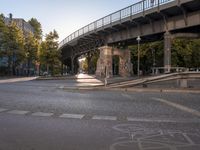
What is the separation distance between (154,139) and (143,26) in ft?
140

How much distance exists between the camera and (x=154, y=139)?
26.4 feet

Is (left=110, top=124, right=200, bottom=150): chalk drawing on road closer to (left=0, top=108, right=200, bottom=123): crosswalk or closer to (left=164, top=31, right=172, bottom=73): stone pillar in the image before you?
(left=0, top=108, right=200, bottom=123): crosswalk

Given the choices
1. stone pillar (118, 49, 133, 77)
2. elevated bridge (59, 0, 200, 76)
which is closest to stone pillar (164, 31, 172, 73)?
elevated bridge (59, 0, 200, 76)

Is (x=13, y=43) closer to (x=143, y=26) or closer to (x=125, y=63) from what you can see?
(x=125, y=63)

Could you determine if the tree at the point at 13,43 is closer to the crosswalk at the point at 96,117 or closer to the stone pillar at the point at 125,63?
the stone pillar at the point at 125,63

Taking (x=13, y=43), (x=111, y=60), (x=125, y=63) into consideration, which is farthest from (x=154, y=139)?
(x=13, y=43)

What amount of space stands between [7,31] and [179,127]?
253ft

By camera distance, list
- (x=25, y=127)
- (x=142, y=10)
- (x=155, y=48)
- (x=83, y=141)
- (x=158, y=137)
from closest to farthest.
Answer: (x=83, y=141) < (x=158, y=137) < (x=25, y=127) < (x=142, y=10) < (x=155, y=48)

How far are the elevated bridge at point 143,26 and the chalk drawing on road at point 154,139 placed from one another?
2461cm

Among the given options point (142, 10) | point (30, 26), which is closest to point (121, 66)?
point (142, 10)

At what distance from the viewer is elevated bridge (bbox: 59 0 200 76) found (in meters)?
39.9

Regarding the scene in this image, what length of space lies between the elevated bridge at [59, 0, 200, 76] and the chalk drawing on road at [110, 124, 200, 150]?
24609 mm

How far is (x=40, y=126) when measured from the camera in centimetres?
969

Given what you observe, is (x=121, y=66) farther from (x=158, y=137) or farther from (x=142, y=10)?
(x=158, y=137)
